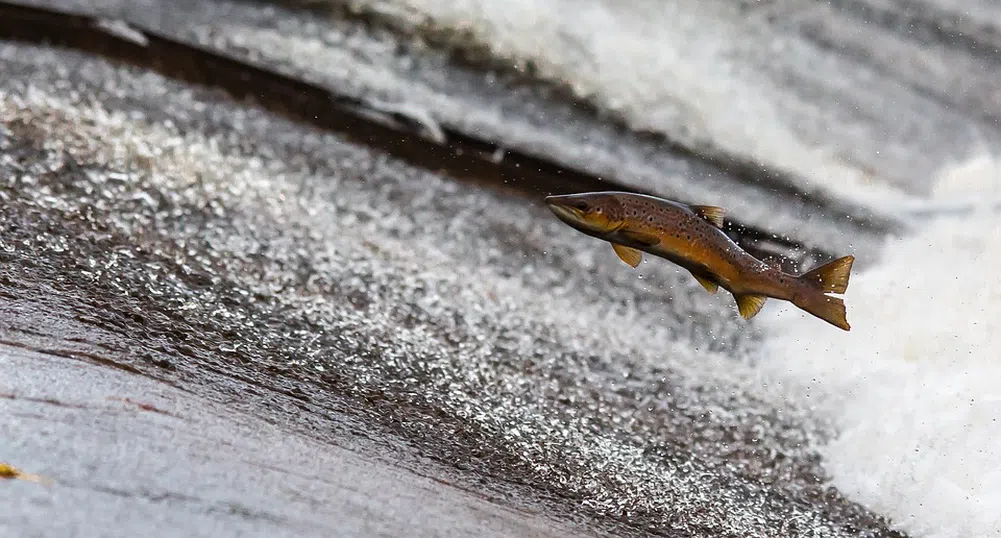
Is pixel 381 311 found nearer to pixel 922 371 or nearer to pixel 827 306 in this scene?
pixel 827 306

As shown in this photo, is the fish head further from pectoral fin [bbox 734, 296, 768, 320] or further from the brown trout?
pectoral fin [bbox 734, 296, 768, 320]

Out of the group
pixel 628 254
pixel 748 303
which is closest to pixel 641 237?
pixel 628 254

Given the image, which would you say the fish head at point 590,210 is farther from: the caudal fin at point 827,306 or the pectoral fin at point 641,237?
the caudal fin at point 827,306

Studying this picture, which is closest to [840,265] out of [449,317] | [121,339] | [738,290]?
[738,290]

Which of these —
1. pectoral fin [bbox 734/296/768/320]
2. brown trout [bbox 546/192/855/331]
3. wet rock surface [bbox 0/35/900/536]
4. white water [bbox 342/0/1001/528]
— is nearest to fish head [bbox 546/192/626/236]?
brown trout [bbox 546/192/855/331]

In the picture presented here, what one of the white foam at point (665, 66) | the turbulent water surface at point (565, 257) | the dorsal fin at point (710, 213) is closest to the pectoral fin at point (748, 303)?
the dorsal fin at point (710, 213)
